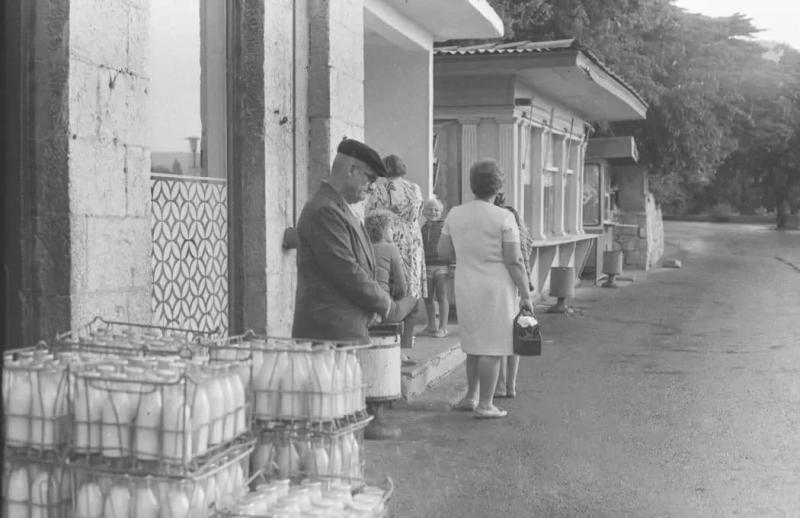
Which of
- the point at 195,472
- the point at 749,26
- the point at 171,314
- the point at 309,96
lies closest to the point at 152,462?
the point at 195,472

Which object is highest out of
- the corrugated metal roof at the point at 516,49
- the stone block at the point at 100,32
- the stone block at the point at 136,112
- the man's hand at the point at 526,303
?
the corrugated metal roof at the point at 516,49

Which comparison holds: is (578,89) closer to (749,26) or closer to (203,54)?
(203,54)

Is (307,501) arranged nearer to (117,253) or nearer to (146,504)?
(146,504)

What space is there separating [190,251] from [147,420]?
12.0 ft

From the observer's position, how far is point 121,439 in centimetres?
324

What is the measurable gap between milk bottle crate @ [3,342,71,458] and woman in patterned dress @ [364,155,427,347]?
20.1 ft

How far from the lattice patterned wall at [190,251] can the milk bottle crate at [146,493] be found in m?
3.14

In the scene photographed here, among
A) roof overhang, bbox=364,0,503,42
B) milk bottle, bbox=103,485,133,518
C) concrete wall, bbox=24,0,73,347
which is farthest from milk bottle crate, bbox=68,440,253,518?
roof overhang, bbox=364,0,503,42

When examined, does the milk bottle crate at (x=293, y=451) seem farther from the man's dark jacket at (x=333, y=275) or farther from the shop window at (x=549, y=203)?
the shop window at (x=549, y=203)

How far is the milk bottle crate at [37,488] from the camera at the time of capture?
3.31 meters

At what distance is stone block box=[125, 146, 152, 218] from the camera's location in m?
5.65

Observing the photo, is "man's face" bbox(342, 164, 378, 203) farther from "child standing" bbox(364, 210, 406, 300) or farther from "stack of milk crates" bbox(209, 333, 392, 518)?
"stack of milk crates" bbox(209, 333, 392, 518)

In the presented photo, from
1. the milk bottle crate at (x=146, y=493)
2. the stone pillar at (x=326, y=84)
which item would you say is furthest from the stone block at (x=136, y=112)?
the milk bottle crate at (x=146, y=493)

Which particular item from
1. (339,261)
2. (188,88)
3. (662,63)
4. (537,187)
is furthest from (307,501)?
(662,63)
